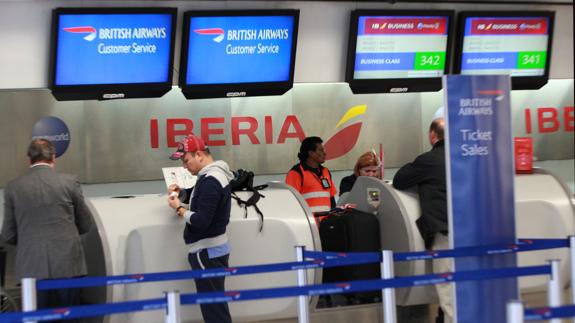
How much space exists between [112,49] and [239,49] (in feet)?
4.06

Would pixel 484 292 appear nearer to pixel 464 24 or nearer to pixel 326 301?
pixel 326 301

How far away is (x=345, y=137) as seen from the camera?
10.1m

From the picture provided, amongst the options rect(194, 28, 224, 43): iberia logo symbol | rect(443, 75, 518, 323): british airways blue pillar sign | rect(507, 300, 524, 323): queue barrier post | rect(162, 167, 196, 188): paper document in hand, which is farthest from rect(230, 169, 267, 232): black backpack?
rect(507, 300, 524, 323): queue barrier post

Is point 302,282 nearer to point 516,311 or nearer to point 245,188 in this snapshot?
point 245,188

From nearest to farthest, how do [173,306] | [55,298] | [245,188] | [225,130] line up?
[173,306] → [55,298] → [245,188] → [225,130]

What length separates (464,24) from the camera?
9.45 metres

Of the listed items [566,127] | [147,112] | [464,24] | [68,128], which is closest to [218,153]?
[147,112]

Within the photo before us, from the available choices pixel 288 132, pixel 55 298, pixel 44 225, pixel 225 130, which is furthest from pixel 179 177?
pixel 288 132

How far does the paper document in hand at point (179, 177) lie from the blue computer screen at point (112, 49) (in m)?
2.10

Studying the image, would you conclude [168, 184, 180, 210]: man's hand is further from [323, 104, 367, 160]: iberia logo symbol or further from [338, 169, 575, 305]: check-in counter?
[323, 104, 367, 160]: iberia logo symbol

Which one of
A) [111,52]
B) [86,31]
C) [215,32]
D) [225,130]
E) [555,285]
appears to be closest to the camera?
[555,285]

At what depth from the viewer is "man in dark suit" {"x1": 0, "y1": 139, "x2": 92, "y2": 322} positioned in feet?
18.8

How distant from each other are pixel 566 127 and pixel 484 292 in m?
6.60

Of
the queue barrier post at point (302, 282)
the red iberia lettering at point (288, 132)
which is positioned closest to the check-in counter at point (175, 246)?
the queue barrier post at point (302, 282)
